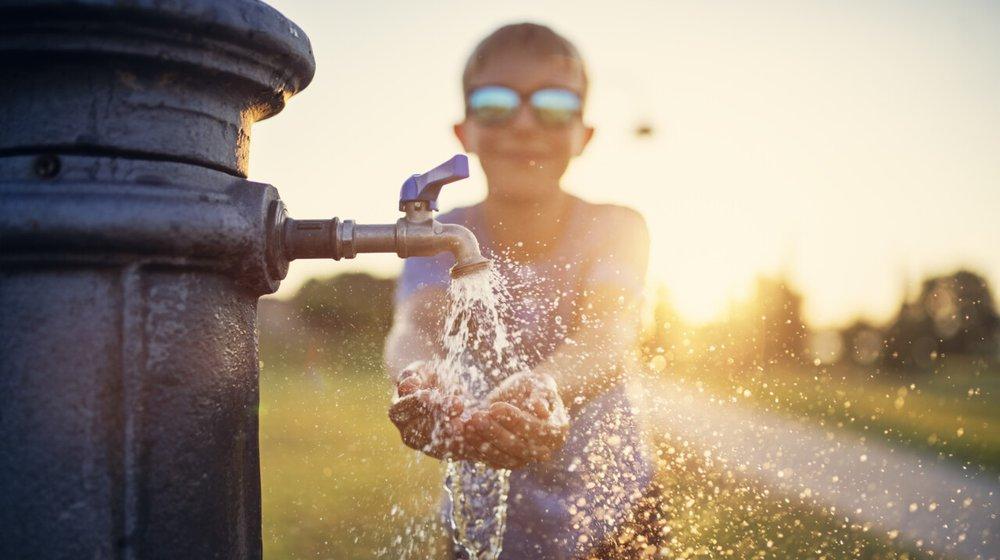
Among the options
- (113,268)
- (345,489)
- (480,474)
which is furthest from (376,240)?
(345,489)

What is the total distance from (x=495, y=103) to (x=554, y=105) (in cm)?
28

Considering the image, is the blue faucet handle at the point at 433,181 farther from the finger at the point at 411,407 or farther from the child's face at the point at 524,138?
the child's face at the point at 524,138

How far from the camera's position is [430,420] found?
→ 2.14 metres

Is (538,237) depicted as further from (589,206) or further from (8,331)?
(8,331)

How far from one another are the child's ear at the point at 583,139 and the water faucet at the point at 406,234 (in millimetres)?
2256

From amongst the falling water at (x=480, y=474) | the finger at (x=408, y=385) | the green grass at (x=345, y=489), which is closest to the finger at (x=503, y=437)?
the finger at (x=408, y=385)

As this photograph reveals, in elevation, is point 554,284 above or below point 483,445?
above

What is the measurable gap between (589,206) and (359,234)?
226cm

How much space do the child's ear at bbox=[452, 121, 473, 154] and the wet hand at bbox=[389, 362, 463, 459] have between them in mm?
1858

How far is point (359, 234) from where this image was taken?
159cm

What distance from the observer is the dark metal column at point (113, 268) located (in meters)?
1.24

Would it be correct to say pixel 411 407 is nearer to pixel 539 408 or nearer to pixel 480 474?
pixel 539 408

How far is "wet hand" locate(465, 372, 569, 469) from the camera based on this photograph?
203 centimetres

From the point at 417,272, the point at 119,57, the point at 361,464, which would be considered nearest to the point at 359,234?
the point at 119,57
